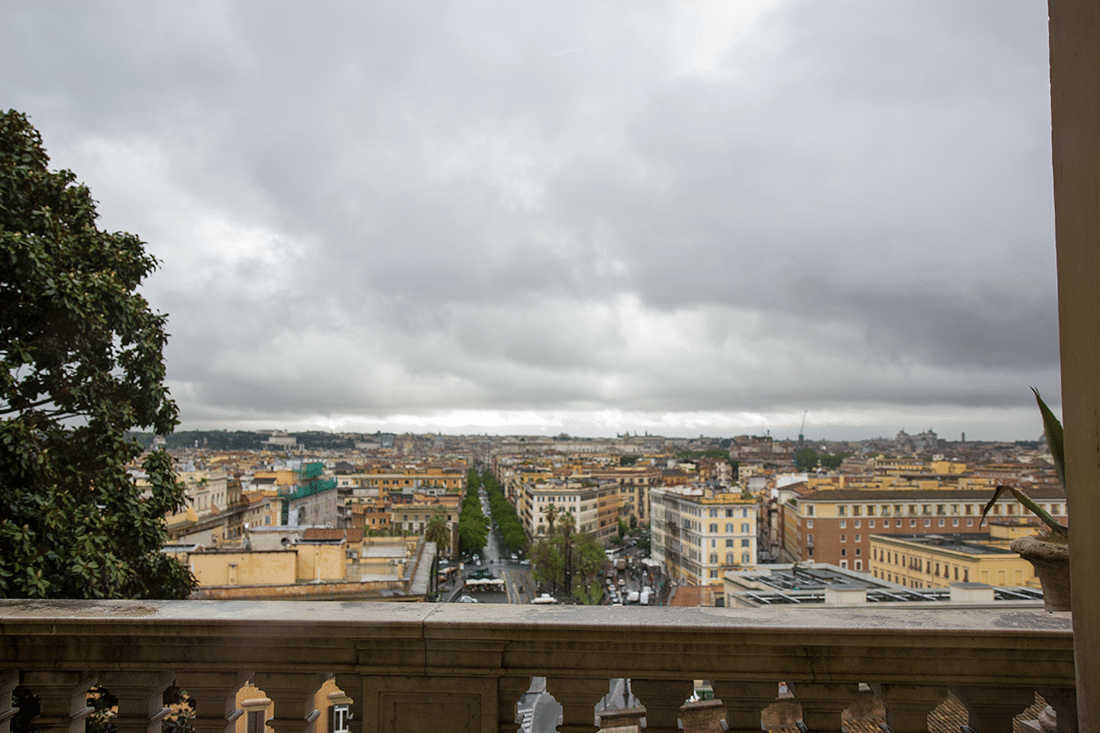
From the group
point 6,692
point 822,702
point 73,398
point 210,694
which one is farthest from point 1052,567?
point 73,398

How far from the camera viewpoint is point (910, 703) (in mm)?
2174

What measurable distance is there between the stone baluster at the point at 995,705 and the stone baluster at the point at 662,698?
2.90ft

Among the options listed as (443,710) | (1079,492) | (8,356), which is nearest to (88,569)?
(8,356)

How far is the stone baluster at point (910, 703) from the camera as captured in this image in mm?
2156

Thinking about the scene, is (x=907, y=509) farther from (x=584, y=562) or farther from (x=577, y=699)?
(x=577, y=699)

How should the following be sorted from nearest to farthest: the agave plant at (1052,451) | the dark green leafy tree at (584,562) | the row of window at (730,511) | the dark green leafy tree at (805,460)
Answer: the agave plant at (1052,451), the dark green leafy tree at (584,562), the row of window at (730,511), the dark green leafy tree at (805,460)

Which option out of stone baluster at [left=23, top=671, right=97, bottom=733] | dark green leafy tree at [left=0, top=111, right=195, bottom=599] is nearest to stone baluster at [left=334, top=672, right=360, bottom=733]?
stone baluster at [left=23, top=671, right=97, bottom=733]

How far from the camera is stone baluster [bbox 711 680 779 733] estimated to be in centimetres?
221

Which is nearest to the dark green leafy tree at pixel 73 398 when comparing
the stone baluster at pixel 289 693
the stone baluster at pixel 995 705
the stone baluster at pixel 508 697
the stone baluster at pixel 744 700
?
the stone baluster at pixel 289 693

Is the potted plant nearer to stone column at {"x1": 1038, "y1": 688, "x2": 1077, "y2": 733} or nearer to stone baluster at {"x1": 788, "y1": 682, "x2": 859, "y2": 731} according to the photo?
stone column at {"x1": 1038, "y1": 688, "x2": 1077, "y2": 733}

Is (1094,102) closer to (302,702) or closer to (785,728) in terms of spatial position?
(302,702)

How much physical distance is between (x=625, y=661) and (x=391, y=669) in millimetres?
783

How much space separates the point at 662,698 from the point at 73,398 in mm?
5525

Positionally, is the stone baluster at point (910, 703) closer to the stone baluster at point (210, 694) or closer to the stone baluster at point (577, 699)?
the stone baluster at point (577, 699)
